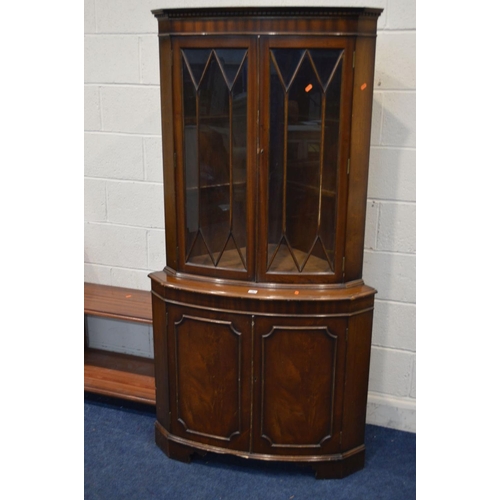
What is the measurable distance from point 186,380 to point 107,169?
1122mm

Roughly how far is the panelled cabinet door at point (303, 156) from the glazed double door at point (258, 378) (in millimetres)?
205

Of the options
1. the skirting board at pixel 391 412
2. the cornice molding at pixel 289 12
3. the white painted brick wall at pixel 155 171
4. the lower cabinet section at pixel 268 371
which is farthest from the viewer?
the skirting board at pixel 391 412

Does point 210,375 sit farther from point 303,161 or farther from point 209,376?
point 303,161

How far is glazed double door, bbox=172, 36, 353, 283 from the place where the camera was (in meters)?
1.99

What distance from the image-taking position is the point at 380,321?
2615 mm

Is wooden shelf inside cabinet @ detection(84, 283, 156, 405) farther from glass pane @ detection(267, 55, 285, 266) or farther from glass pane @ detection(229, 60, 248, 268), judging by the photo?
glass pane @ detection(267, 55, 285, 266)

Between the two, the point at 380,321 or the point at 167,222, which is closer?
the point at 167,222

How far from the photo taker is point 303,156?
2.08 meters

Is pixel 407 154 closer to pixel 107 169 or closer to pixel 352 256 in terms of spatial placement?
pixel 352 256

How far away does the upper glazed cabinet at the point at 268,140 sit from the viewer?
6.45 feet

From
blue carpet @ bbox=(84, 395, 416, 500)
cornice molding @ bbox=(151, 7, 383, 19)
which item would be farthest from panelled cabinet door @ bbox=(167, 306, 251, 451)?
cornice molding @ bbox=(151, 7, 383, 19)

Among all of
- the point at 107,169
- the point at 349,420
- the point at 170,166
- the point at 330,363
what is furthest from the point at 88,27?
the point at 349,420

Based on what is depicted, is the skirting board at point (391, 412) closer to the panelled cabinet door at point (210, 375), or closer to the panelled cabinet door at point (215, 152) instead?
the panelled cabinet door at point (210, 375)

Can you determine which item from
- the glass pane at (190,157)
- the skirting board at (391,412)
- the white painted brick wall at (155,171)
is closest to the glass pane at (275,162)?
the glass pane at (190,157)
